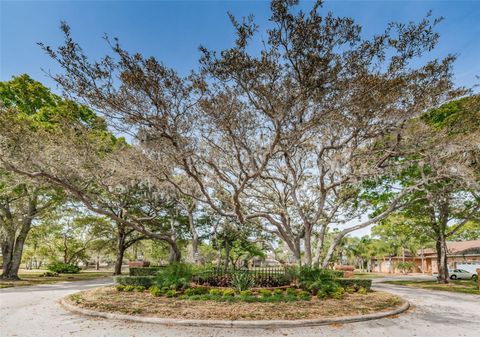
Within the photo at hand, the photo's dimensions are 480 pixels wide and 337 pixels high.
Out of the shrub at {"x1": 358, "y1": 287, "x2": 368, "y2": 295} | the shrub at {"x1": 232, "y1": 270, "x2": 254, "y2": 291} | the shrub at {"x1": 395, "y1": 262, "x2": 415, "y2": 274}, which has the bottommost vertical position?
the shrub at {"x1": 395, "y1": 262, "x2": 415, "y2": 274}

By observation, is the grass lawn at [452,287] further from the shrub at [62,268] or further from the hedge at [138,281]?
the shrub at [62,268]

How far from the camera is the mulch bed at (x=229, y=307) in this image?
783 centimetres

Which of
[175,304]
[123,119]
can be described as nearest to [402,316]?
[175,304]

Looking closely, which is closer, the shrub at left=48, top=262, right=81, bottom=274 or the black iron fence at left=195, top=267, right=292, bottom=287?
the black iron fence at left=195, top=267, right=292, bottom=287

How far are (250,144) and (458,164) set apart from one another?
28.2ft

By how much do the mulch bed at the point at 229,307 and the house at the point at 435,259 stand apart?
116 ft

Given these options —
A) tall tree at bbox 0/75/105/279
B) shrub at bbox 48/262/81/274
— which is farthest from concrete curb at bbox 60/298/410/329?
shrub at bbox 48/262/81/274

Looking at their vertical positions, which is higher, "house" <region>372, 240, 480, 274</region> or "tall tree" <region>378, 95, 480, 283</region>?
"tall tree" <region>378, 95, 480, 283</region>

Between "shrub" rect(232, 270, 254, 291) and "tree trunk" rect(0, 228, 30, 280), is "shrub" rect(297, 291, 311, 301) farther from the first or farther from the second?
"tree trunk" rect(0, 228, 30, 280)

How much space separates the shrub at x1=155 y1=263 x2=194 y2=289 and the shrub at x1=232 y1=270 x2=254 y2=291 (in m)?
1.73

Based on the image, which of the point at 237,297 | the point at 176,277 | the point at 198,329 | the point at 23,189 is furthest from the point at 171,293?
the point at 23,189

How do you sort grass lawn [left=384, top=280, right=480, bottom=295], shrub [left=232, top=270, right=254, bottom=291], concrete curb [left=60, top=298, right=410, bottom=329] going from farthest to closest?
1. grass lawn [left=384, top=280, right=480, bottom=295]
2. shrub [left=232, top=270, right=254, bottom=291]
3. concrete curb [left=60, top=298, right=410, bottom=329]

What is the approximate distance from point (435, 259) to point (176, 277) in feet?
163

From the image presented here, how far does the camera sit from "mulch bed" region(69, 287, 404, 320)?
7.83 meters
